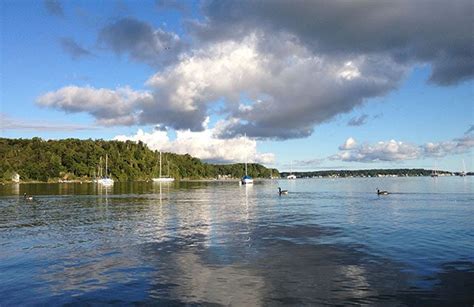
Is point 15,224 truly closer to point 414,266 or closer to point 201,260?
point 201,260

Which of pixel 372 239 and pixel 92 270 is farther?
pixel 372 239

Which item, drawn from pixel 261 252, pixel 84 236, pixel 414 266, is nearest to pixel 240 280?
pixel 261 252

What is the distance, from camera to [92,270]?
24.2 m

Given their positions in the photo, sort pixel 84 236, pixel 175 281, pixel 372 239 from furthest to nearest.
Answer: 1. pixel 84 236
2. pixel 372 239
3. pixel 175 281

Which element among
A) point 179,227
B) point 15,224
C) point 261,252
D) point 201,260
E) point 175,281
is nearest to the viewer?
point 175,281

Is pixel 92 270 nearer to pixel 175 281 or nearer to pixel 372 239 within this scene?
pixel 175 281

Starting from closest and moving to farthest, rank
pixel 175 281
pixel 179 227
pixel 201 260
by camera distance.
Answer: pixel 175 281 < pixel 201 260 < pixel 179 227

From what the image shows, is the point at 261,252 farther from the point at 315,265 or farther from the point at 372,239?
the point at 372,239

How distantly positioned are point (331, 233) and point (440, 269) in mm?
14635

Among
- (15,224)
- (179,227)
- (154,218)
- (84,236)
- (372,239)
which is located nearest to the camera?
(372,239)

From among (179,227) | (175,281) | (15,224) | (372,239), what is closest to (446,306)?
(175,281)

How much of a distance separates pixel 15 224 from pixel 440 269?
43680mm

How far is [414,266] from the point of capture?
24.2 meters

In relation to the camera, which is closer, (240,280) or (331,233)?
(240,280)
